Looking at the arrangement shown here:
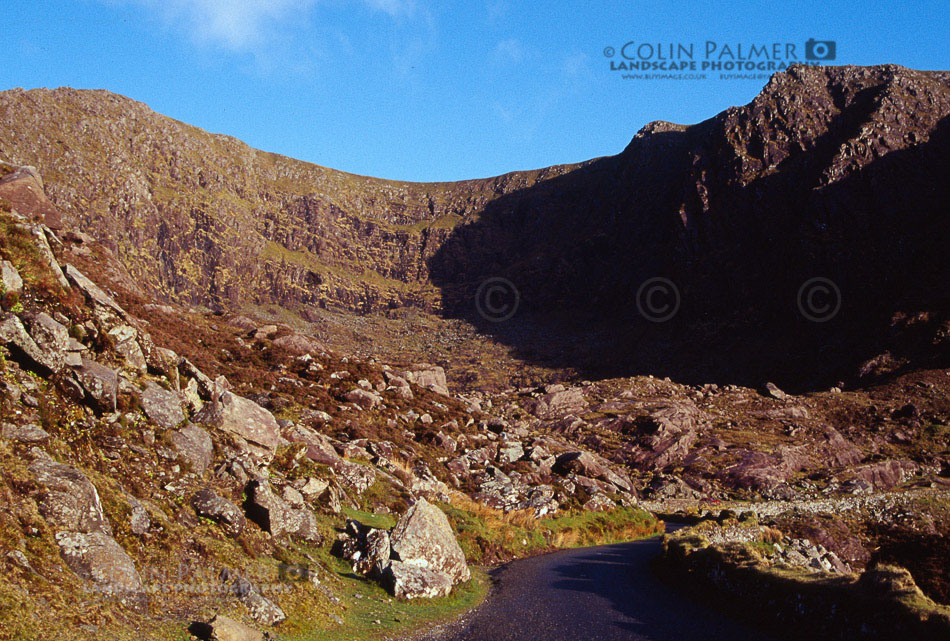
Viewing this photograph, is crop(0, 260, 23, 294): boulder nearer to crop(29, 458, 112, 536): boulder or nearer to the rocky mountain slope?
the rocky mountain slope

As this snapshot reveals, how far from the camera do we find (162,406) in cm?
1286

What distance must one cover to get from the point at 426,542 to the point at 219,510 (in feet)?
17.4

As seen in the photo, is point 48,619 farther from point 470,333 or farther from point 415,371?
point 470,333

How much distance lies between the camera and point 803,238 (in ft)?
395

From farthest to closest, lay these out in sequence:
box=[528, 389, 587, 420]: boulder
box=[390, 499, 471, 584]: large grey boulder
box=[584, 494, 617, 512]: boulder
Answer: box=[528, 389, 587, 420]: boulder → box=[584, 494, 617, 512]: boulder → box=[390, 499, 471, 584]: large grey boulder

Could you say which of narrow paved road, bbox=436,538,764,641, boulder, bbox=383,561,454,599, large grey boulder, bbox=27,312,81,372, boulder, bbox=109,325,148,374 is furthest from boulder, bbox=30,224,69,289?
narrow paved road, bbox=436,538,764,641

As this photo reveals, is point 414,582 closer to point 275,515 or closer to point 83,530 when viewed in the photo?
point 275,515

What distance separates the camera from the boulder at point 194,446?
12070 millimetres

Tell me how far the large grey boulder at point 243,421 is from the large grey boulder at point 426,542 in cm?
459

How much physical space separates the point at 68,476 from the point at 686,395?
73026mm

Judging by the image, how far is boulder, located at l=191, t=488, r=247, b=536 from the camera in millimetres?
10875

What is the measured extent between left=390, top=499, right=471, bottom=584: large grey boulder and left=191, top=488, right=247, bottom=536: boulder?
13.4 feet

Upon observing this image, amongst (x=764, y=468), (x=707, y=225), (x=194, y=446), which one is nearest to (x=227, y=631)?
(x=194, y=446)

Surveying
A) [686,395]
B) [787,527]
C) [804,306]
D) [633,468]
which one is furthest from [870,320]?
[787,527]
